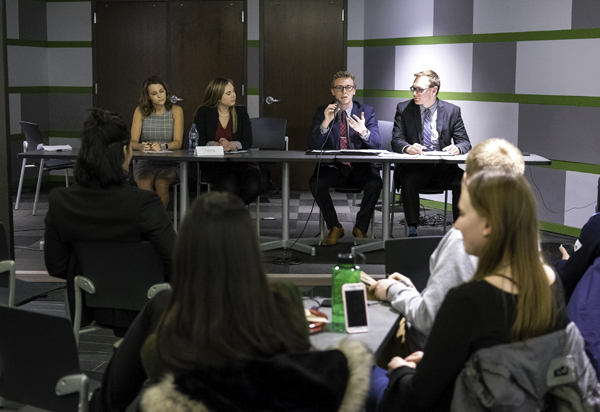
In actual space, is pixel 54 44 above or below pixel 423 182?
above

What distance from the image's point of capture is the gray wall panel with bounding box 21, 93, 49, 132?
807 centimetres

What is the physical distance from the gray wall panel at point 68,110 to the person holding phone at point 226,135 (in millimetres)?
3396

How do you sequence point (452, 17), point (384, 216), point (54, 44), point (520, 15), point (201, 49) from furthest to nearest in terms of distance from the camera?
point (54, 44) < point (201, 49) < point (452, 17) < point (520, 15) < point (384, 216)

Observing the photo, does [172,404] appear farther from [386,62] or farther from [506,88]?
[386,62]

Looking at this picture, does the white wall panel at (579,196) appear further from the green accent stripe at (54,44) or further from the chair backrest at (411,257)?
the green accent stripe at (54,44)

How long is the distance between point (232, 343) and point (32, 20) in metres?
7.82

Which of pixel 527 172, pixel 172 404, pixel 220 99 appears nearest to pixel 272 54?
pixel 220 99

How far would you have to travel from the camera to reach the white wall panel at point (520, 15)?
5.84 meters

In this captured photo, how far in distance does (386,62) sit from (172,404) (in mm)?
6801

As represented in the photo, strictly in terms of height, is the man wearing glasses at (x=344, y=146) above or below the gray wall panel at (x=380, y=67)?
below

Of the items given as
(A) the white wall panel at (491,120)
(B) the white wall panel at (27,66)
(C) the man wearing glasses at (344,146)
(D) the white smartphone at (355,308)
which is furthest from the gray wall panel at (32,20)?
(D) the white smartphone at (355,308)

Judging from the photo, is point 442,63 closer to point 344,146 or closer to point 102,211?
point 344,146

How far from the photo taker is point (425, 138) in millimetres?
5422

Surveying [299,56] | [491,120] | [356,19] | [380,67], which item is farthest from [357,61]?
[491,120]
